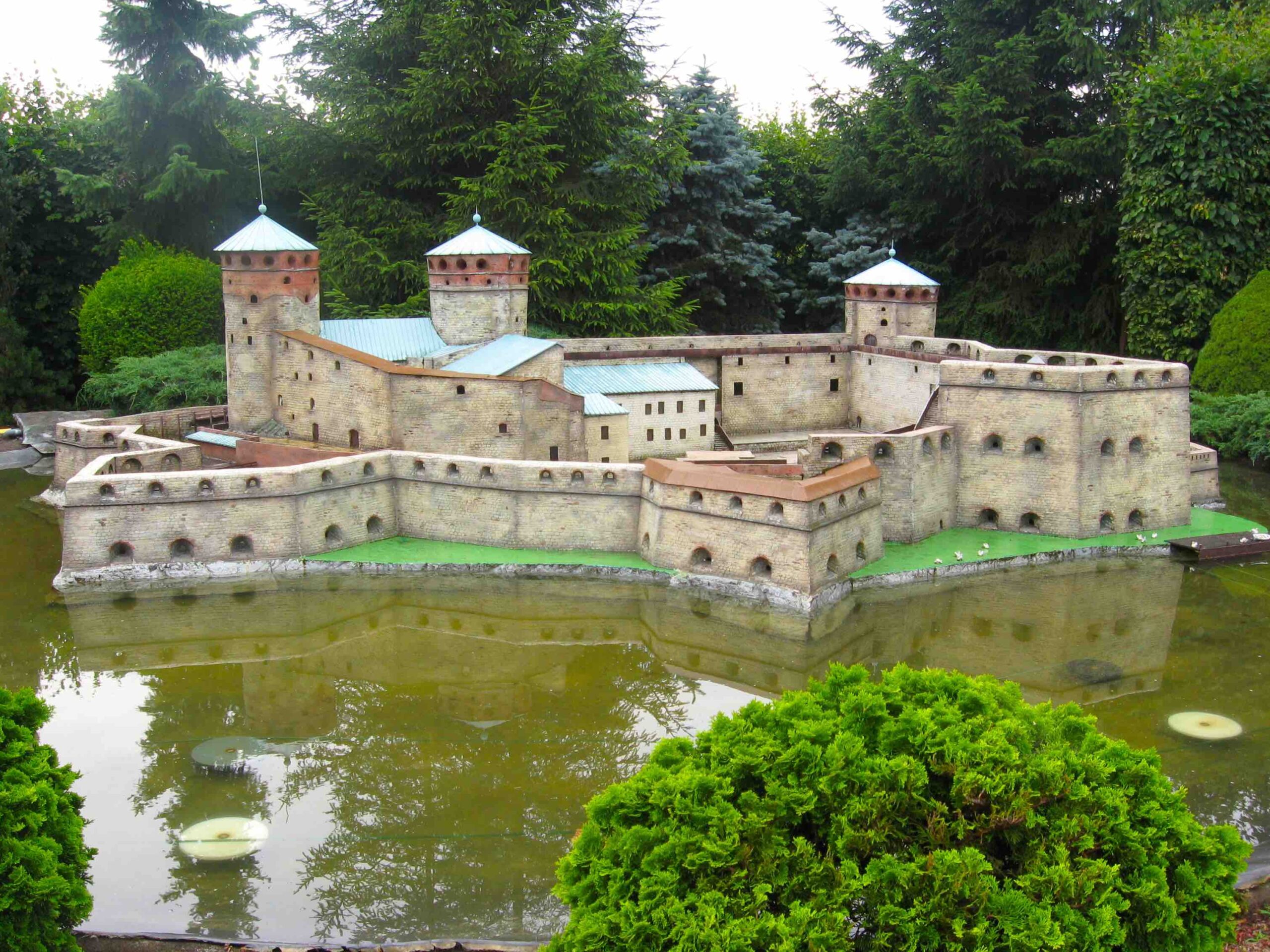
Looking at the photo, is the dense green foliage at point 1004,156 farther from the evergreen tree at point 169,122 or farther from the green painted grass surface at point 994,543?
the evergreen tree at point 169,122

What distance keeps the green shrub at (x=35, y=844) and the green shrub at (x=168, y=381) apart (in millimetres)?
20515

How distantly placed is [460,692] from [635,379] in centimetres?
1222

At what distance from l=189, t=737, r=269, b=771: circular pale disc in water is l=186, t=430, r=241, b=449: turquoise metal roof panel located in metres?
10.4

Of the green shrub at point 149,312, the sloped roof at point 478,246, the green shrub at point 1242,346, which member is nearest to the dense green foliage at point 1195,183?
the green shrub at point 1242,346

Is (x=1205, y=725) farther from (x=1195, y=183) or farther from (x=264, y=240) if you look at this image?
(x=1195, y=183)

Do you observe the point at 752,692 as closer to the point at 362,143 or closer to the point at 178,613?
the point at 178,613

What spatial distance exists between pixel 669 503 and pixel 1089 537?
28.1 feet

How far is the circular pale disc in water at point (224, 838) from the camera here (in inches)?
592

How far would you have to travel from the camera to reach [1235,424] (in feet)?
109

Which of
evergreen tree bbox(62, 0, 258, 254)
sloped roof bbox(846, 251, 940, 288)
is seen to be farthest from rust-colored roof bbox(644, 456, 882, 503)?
evergreen tree bbox(62, 0, 258, 254)

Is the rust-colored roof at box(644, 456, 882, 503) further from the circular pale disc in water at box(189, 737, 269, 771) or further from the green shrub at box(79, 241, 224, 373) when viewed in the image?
the green shrub at box(79, 241, 224, 373)

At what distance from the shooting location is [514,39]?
3553cm

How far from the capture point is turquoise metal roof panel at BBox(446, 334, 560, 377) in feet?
90.9

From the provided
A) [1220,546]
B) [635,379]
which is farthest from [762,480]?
[1220,546]
